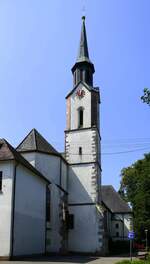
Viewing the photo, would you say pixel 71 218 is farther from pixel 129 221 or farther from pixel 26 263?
pixel 129 221

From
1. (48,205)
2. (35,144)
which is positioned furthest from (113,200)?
(35,144)

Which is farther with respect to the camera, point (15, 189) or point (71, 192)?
point (71, 192)

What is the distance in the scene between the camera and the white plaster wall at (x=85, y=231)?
127 ft

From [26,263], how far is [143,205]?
90.4ft

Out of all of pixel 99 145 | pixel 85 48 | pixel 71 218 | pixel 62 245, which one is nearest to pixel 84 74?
pixel 85 48

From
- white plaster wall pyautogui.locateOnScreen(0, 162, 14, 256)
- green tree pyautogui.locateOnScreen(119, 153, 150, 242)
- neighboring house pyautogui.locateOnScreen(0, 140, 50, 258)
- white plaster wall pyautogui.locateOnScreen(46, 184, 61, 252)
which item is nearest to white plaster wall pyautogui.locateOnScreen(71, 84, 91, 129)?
white plaster wall pyautogui.locateOnScreen(46, 184, 61, 252)

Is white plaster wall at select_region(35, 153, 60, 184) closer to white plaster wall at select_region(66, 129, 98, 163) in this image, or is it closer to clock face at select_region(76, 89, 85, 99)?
white plaster wall at select_region(66, 129, 98, 163)

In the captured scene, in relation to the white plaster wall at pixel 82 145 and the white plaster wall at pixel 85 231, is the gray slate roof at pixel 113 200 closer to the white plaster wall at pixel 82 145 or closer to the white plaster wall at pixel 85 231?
the white plaster wall at pixel 82 145

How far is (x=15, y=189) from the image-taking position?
27094mm

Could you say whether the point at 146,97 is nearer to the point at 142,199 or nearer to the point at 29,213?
the point at 29,213

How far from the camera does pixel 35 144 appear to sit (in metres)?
38.0

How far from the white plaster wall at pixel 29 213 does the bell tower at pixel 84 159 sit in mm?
7333

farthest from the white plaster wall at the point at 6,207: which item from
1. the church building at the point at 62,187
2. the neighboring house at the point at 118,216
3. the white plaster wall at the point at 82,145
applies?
the neighboring house at the point at 118,216

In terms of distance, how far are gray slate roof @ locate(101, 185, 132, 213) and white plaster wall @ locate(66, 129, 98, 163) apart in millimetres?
24402
